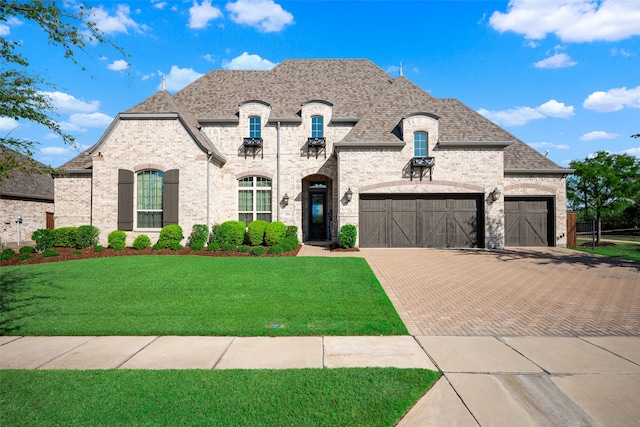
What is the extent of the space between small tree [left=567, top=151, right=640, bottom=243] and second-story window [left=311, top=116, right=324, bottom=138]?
16809mm

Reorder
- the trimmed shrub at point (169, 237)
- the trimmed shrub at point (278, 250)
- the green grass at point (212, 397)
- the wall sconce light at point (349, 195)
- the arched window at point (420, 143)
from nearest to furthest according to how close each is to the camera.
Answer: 1. the green grass at point (212, 397)
2. the trimmed shrub at point (278, 250)
3. the trimmed shrub at point (169, 237)
4. the wall sconce light at point (349, 195)
5. the arched window at point (420, 143)

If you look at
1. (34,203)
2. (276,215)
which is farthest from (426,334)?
(34,203)

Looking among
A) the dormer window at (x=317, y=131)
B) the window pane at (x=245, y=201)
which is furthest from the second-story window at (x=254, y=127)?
the window pane at (x=245, y=201)

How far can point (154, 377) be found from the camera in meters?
3.45

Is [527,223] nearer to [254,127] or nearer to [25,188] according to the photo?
[254,127]

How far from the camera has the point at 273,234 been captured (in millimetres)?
14742

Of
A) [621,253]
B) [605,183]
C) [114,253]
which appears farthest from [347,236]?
[605,183]

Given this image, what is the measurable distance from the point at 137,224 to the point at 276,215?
6.88 meters

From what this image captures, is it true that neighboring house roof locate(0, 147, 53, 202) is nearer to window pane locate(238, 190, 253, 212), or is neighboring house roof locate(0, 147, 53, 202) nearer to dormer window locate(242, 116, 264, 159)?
window pane locate(238, 190, 253, 212)

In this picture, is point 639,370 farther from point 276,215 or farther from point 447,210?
point 276,215

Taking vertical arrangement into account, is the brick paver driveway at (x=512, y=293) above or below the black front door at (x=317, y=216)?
below

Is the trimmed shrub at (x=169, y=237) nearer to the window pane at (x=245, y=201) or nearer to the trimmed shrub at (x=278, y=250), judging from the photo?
the window pane at (x=245, y=201)

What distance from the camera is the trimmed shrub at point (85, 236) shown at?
13977mm

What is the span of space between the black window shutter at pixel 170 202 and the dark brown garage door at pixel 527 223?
1697 cm
